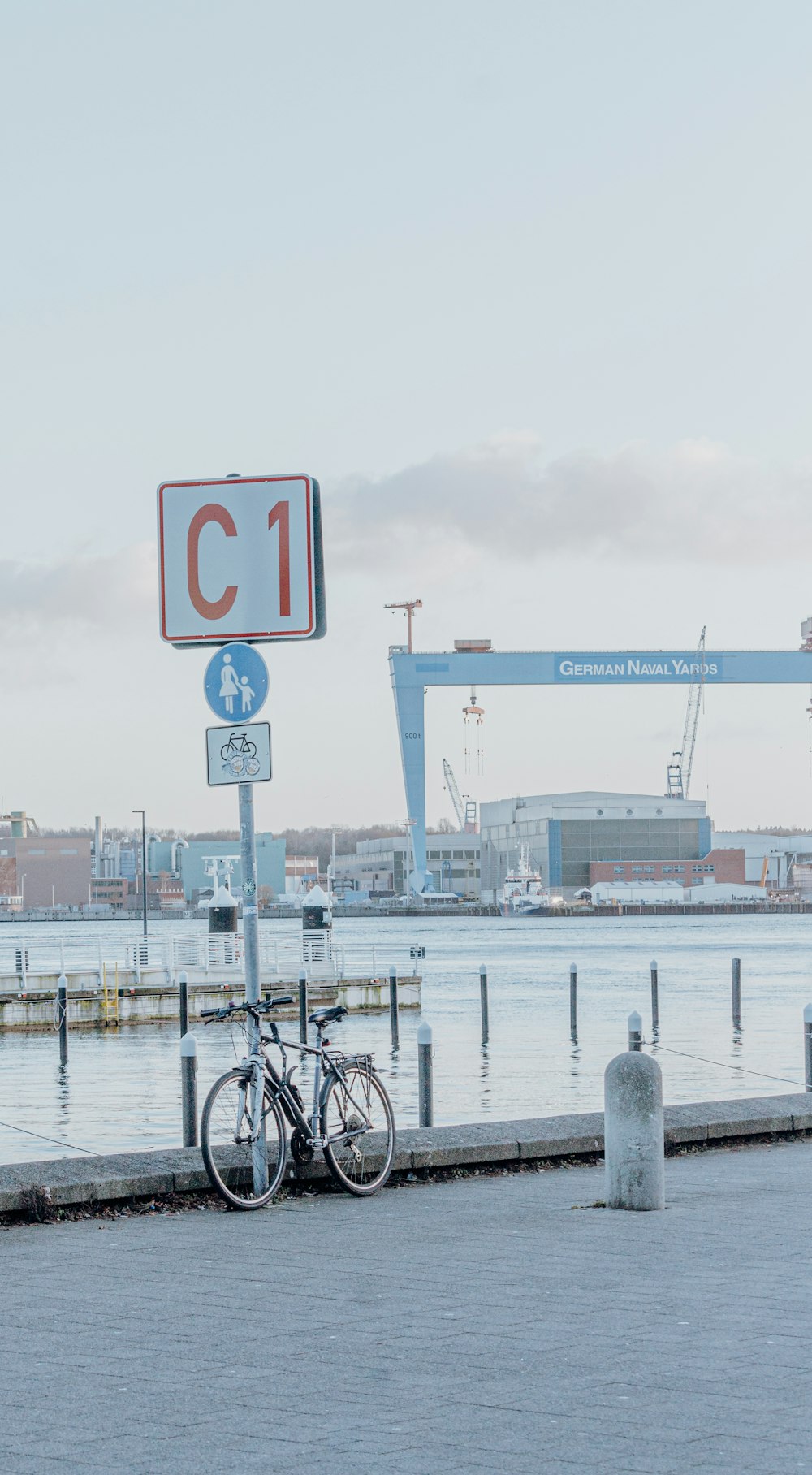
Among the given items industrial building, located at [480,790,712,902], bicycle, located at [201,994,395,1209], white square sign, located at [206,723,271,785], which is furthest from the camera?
industrial building, located at [480,790,712,902]

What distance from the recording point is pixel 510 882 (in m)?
149

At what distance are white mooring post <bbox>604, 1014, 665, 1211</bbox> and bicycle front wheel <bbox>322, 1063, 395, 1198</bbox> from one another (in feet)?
4.06

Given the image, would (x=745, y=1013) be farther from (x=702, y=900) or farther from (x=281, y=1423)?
(x=702, y=900)

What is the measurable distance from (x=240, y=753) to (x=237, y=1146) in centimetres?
198

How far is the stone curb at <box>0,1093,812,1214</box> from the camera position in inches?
325

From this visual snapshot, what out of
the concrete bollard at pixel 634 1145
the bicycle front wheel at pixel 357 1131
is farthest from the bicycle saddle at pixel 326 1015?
the concrete bollard at pixel 634 1145

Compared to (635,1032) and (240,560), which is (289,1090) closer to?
(635,1032)

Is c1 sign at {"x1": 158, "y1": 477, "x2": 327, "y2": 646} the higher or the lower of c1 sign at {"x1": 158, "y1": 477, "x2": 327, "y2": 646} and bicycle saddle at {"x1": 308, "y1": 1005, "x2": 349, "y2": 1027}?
the higher

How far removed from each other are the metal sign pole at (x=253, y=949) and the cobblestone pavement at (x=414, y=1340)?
26cm

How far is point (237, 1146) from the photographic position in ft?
27.8

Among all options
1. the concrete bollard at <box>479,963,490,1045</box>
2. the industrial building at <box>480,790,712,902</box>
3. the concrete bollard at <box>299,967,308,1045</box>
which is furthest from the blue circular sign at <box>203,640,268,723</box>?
the industrial building at <box>480,790,712,902</box>

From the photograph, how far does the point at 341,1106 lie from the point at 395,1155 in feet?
1.98

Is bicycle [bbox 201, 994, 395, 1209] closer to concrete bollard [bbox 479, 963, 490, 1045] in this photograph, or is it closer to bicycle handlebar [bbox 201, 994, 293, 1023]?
bicycle handlebar [bbox 201, 994, 293, 1023]

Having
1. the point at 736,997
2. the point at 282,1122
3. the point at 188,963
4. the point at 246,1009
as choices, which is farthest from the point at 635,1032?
the point at 188,963
